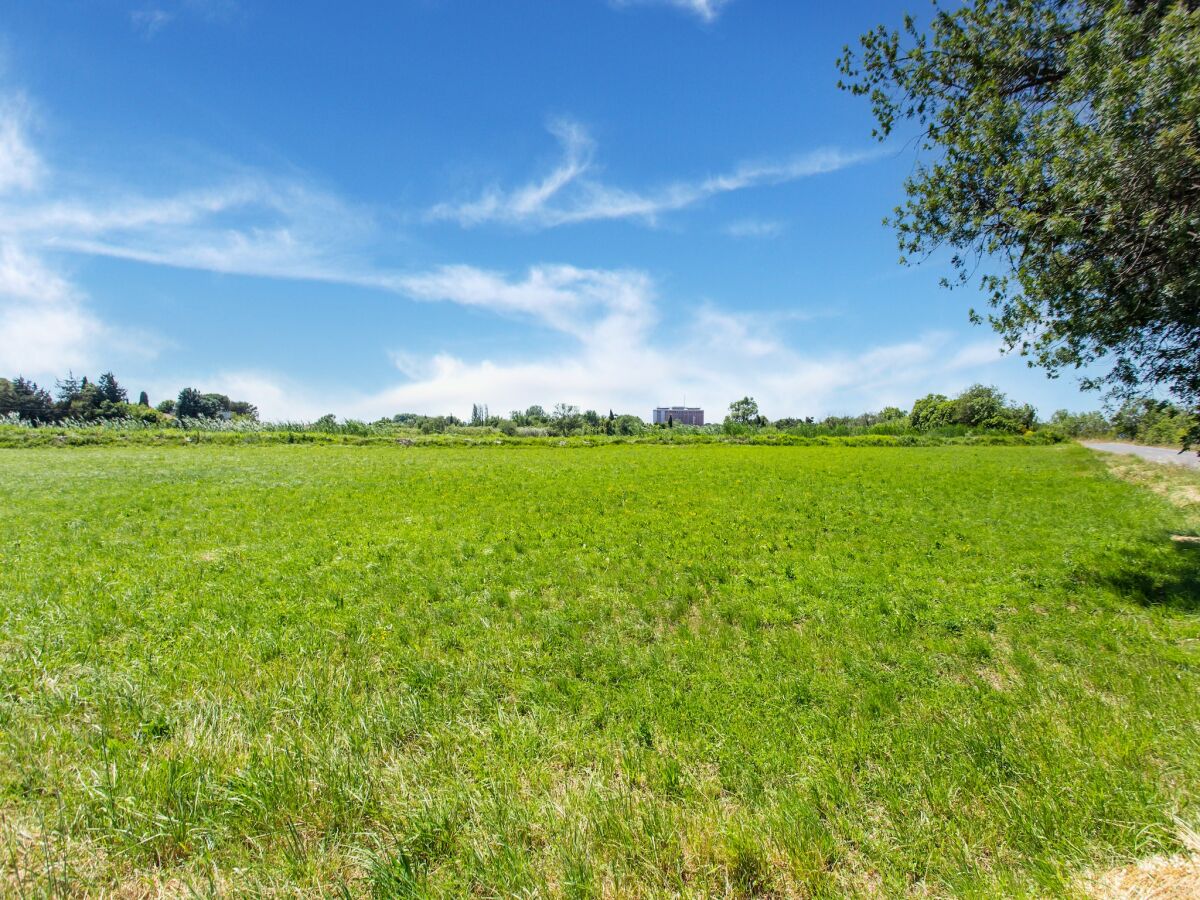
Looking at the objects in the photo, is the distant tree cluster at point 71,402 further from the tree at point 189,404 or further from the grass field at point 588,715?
the grass field at point 588,715

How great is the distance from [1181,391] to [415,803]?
15063 mm

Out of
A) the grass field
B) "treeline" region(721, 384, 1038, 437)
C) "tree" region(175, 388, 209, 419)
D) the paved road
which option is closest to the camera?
the grass field

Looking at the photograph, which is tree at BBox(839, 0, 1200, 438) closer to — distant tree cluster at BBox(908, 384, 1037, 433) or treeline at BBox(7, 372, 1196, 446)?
treeline at BBox(7, 372, 1196, 446)

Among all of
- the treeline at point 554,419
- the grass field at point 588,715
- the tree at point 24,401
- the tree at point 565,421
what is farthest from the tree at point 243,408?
the grass field at point 588,715

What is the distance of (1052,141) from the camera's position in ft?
25.6

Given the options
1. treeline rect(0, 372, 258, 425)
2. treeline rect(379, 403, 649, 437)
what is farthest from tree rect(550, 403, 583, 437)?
treeline rect(0, 372, 258, 425)

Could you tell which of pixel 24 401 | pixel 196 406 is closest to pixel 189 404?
pixel 196 406

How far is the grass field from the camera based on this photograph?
332 centimetres

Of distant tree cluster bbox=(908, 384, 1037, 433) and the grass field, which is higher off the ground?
distant tree cluster bbox=(908, 384, 1037, 433)

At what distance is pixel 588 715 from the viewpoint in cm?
515

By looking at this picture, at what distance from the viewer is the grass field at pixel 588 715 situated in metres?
3.32

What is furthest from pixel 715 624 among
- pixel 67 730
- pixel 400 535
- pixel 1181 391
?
pixel 1181 391

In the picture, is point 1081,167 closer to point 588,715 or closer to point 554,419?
point 588,715

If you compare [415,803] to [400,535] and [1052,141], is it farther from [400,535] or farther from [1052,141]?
[1052,141]
